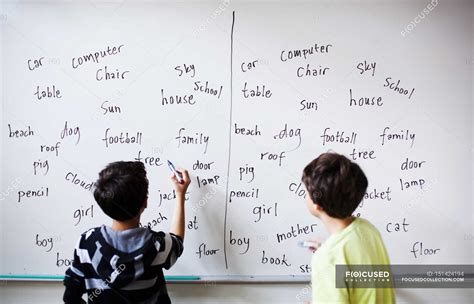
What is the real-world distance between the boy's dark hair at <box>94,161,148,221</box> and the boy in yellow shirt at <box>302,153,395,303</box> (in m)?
0.48

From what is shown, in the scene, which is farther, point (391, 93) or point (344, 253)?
point (391, 93)

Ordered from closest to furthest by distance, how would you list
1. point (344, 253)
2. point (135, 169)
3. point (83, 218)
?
point (344, 253)
point (135, 169)
point (83, 218)

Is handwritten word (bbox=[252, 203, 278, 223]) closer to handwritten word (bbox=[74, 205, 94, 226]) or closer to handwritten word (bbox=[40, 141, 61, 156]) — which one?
handwritten word (bbox=[74, 205, 94, 226])

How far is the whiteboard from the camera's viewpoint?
1.22 meters

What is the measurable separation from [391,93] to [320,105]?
0.88ft

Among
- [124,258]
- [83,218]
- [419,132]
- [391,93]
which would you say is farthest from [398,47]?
[83,218]

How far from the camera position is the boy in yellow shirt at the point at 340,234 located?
0.81 meters

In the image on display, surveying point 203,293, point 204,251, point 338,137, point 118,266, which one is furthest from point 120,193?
point 338,137

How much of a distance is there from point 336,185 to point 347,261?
19 centimetres

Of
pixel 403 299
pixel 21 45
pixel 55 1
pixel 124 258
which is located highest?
pixel 55 1

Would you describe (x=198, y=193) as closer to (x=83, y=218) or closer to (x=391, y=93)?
(x=83, y=218)

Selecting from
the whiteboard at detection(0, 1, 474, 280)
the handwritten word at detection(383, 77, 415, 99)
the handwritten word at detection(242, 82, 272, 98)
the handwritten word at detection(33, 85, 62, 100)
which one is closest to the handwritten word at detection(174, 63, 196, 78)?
the whiteboard at detection(0, 1, 474, 280)

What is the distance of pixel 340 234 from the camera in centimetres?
85

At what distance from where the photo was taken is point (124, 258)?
0.92 meters
